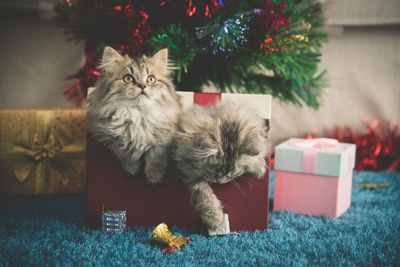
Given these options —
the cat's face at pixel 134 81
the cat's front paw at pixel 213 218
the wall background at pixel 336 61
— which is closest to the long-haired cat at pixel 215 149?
the cat's front paw at pixel 213 218

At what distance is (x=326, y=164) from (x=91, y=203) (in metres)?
0.78

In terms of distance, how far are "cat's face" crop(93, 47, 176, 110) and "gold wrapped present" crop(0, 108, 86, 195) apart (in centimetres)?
50

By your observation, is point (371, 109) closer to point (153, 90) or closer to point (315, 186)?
point (315, 186)

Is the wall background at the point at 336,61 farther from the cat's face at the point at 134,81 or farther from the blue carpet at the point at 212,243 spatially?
the cat's face at the point at 134,81

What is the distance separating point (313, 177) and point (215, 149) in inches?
19.9

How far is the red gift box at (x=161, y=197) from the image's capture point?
0.98m

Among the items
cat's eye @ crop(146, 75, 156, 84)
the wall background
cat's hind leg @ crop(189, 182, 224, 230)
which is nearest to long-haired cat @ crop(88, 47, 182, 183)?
cat's eye @ crop(146, 75, 156, 84)

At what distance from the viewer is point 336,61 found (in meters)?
1.92

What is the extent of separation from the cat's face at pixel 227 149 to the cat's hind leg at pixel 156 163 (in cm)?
11

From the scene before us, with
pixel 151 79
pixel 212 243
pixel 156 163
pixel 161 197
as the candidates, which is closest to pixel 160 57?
pixel 151 79

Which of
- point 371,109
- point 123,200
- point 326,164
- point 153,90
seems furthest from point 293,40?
point 371,109

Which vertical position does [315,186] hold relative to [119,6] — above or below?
below

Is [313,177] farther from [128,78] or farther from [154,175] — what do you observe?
[128,78]

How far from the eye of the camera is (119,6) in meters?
1.15
